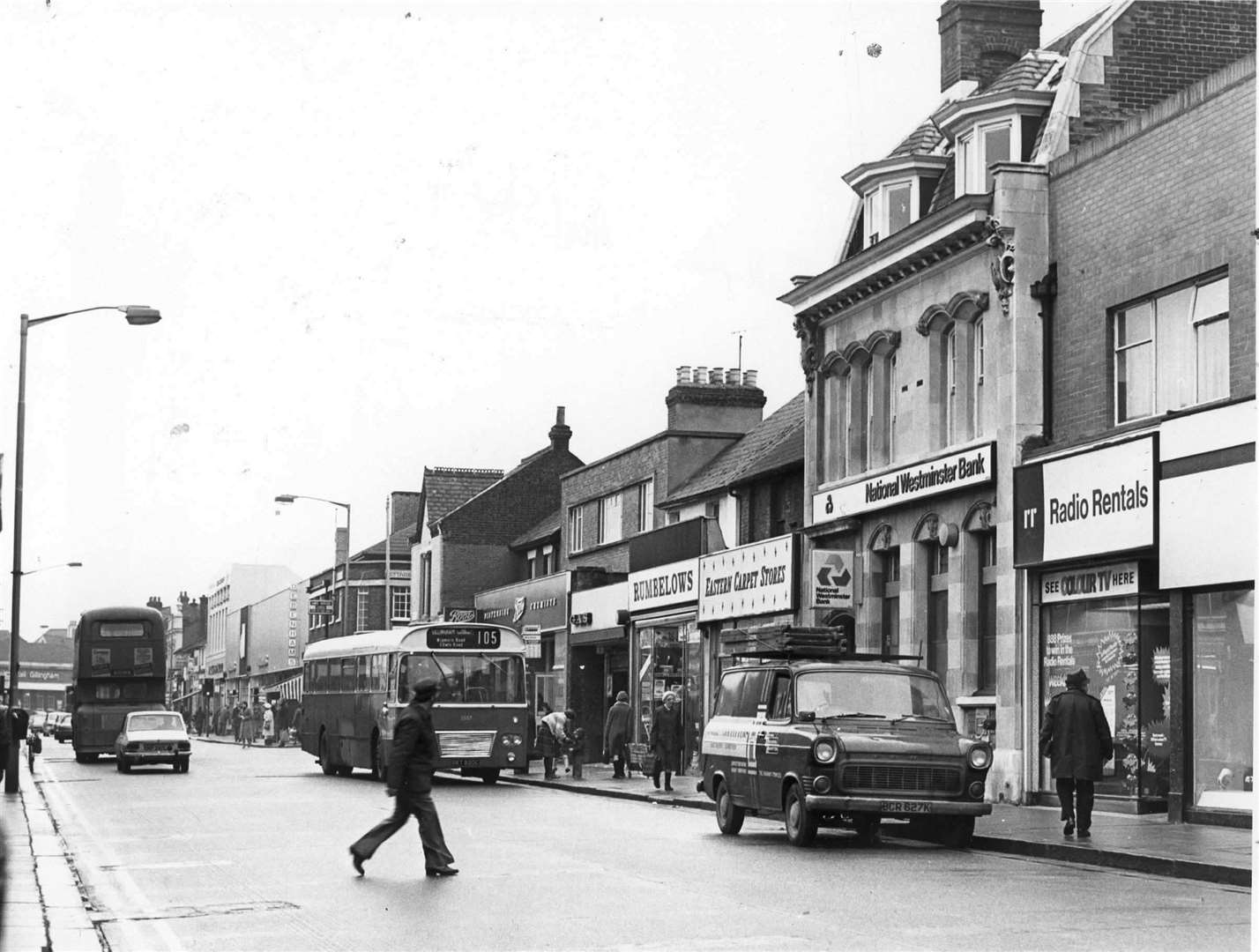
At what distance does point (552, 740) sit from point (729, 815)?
15.8 meters

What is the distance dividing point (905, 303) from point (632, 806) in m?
9.89

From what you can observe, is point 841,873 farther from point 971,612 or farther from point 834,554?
point 834,554

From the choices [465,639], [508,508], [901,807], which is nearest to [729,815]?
[901,807]

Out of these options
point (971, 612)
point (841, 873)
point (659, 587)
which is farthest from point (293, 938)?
point (659, 587)

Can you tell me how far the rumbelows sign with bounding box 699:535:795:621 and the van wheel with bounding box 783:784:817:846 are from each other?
15582 mm

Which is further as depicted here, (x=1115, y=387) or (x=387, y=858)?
(x=1115, y=387)

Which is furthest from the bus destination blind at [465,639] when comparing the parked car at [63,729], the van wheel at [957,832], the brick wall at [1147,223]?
the parked car at [63,729]

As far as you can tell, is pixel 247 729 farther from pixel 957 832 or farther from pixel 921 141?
pixel 957 832

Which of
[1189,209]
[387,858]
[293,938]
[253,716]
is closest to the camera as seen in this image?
[293,938]

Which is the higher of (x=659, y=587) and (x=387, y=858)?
(x=659, y=587)

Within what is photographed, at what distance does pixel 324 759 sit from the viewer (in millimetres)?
40062

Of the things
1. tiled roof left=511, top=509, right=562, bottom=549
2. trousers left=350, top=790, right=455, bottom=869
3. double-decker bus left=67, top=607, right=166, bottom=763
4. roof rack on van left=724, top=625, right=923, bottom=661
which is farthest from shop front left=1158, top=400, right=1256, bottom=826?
tiled roof left=511, top=509, right=562, bottom=549

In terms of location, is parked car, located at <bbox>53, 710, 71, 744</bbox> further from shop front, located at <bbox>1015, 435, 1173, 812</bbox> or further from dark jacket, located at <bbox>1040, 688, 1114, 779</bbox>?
dark jacket, located at <bbox>1040, 688, 1114, 779</bbox>

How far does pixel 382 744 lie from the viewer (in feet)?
115
